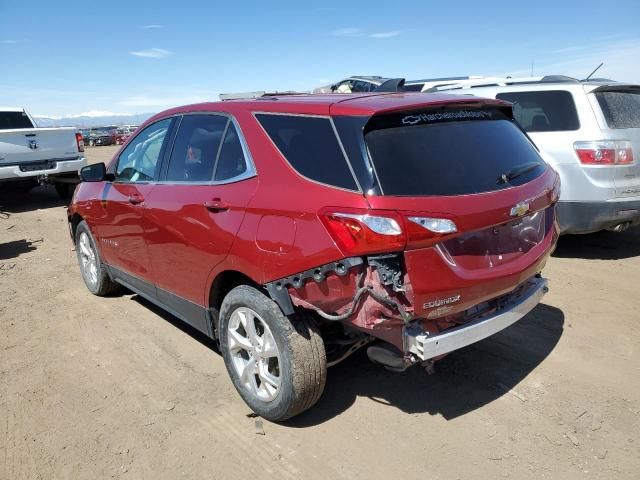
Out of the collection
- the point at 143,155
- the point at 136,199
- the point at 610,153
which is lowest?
the point at 610,153

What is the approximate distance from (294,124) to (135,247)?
204 centimetres

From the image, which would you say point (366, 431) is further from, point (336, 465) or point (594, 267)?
point (594, 267)

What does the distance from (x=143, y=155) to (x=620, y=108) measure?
5.19 meters

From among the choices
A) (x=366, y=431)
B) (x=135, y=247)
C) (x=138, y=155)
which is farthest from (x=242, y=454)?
(x=138, y=155)

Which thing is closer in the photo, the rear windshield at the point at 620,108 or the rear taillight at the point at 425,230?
the rear taillight at the point at 425,230

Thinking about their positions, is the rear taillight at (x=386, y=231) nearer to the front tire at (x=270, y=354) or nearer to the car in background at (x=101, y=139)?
the front tire at (x=270, y=354)

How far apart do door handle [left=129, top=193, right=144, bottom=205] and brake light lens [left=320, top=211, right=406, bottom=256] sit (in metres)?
2.13

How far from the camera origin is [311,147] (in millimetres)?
2730

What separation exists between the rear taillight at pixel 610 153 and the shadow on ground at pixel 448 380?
2462mm

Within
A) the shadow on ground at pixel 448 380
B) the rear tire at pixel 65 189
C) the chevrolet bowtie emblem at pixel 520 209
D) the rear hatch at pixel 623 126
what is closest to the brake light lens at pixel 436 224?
the chevrolet bowtie emblem at pixel 520 209

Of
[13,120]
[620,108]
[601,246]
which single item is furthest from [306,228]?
[13,120]

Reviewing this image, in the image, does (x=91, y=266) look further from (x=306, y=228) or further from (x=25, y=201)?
(x=25, y=201)

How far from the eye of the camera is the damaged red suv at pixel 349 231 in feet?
7.89

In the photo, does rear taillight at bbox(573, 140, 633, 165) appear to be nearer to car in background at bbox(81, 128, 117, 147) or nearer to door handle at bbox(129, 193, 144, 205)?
door handle at bbox(129, 193, 144, 205)
